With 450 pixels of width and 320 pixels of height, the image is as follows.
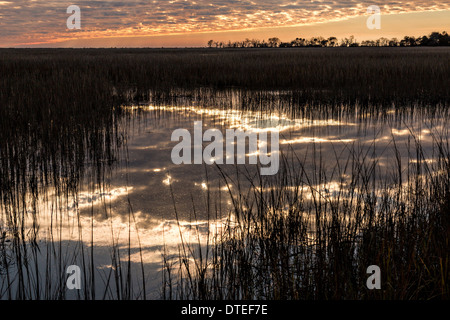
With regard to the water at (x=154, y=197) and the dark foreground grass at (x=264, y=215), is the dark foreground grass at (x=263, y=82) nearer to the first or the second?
the dark foreground grass at (x=264, y=215)

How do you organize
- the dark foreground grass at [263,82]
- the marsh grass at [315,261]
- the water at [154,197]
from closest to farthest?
1. the marsh grass at [315,261]
2. the water at [154,197]
3. the dark foreground grass at [263,82]

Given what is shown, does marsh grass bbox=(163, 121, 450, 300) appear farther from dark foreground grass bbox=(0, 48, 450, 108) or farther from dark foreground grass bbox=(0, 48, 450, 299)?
dark foreground grass bbox=(0, 48, 450, 108)

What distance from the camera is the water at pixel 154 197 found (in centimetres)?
280

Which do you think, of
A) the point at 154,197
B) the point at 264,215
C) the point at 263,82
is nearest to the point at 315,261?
the point at 264,215

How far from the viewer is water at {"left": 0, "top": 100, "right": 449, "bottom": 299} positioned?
2.80 m

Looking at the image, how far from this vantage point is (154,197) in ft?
14.2

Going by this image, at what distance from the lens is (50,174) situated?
15.9ft

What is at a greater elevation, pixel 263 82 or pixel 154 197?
pixel 263 82

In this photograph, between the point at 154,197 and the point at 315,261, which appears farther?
the point at 154,197

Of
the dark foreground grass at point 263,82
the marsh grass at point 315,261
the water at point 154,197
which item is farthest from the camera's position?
the dark foreground grass at point 263,82

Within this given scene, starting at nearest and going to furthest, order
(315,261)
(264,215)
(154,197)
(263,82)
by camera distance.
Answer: (315,261) → (264,215) → (154,197) → (263,82)

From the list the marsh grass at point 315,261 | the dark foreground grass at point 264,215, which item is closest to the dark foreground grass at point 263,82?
the dark foreground grass at point 264,215

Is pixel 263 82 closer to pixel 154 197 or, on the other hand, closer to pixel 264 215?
pixel 154 197

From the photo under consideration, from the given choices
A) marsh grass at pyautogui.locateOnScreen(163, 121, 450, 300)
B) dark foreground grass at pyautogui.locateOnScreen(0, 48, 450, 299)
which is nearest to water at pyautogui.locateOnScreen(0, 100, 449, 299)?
dark foreground grass at pyautogui.locateOnScreen(0, 48, 450, 299)
